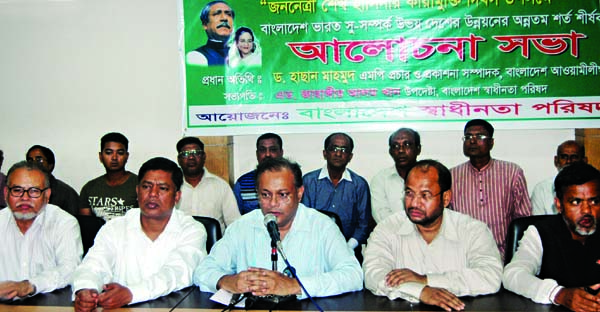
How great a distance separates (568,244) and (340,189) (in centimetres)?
236

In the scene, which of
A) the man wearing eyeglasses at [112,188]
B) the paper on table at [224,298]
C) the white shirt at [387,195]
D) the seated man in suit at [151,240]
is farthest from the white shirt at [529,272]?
the man wearing eyeglasses at [112,188]

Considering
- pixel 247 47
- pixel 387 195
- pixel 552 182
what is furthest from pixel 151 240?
pixel 552 182

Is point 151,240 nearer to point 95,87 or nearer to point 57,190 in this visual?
point 57,190

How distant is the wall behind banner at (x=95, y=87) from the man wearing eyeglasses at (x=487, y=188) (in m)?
1.23

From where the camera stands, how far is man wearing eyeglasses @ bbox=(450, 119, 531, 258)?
474 cm

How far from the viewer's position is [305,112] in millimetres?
5758

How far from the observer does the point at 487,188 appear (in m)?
4.79

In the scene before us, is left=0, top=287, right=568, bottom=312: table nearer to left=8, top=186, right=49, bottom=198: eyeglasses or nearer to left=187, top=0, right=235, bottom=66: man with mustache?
left=8, top=186, right=49, bottom=198: eyeglasses

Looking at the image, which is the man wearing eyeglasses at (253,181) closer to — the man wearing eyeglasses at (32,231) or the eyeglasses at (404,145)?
the eyeglasses at (404,145)

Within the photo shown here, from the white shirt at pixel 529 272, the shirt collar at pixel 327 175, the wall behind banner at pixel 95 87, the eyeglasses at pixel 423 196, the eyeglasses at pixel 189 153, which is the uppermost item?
the wall behind banner at pixel 95 87

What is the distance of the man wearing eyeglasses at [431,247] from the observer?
2900 millimetres

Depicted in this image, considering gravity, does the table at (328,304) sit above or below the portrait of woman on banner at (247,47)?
below

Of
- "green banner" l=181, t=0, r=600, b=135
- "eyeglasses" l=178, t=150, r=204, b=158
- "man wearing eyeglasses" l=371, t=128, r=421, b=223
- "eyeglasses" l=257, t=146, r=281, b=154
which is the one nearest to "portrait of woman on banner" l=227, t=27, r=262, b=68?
"green banner" l=181, t=0, r=600, b=135

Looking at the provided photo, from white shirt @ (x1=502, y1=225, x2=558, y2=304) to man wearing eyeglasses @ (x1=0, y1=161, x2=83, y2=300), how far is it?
2208 millimetres
